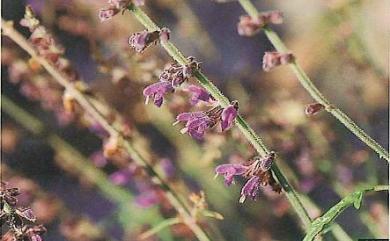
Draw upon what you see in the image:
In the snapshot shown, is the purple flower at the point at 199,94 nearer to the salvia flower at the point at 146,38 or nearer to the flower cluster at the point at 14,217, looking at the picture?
the salvia flower at the point at 146,38

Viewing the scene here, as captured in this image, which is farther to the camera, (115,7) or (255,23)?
(255,23)

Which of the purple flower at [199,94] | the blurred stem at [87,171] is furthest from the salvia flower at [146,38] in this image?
the blurred stem at [87,171]

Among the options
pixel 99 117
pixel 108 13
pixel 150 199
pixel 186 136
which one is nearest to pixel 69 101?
pixel 99 117

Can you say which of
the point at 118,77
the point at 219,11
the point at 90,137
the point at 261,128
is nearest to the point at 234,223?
the point at 261,128

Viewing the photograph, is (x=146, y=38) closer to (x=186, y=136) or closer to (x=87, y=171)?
(x=87, y=171)

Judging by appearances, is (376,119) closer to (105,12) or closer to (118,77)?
Result: (118,77)

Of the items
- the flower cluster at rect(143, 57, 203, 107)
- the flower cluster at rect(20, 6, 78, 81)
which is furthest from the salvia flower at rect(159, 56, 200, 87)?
the flower cluster at rect(20, 6, 78, 81)

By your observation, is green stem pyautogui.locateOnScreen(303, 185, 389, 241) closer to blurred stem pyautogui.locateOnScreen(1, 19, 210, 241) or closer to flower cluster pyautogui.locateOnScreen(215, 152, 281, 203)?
flower cluster pyautogui.locateOnScreen(215, 152, 281, 203)
